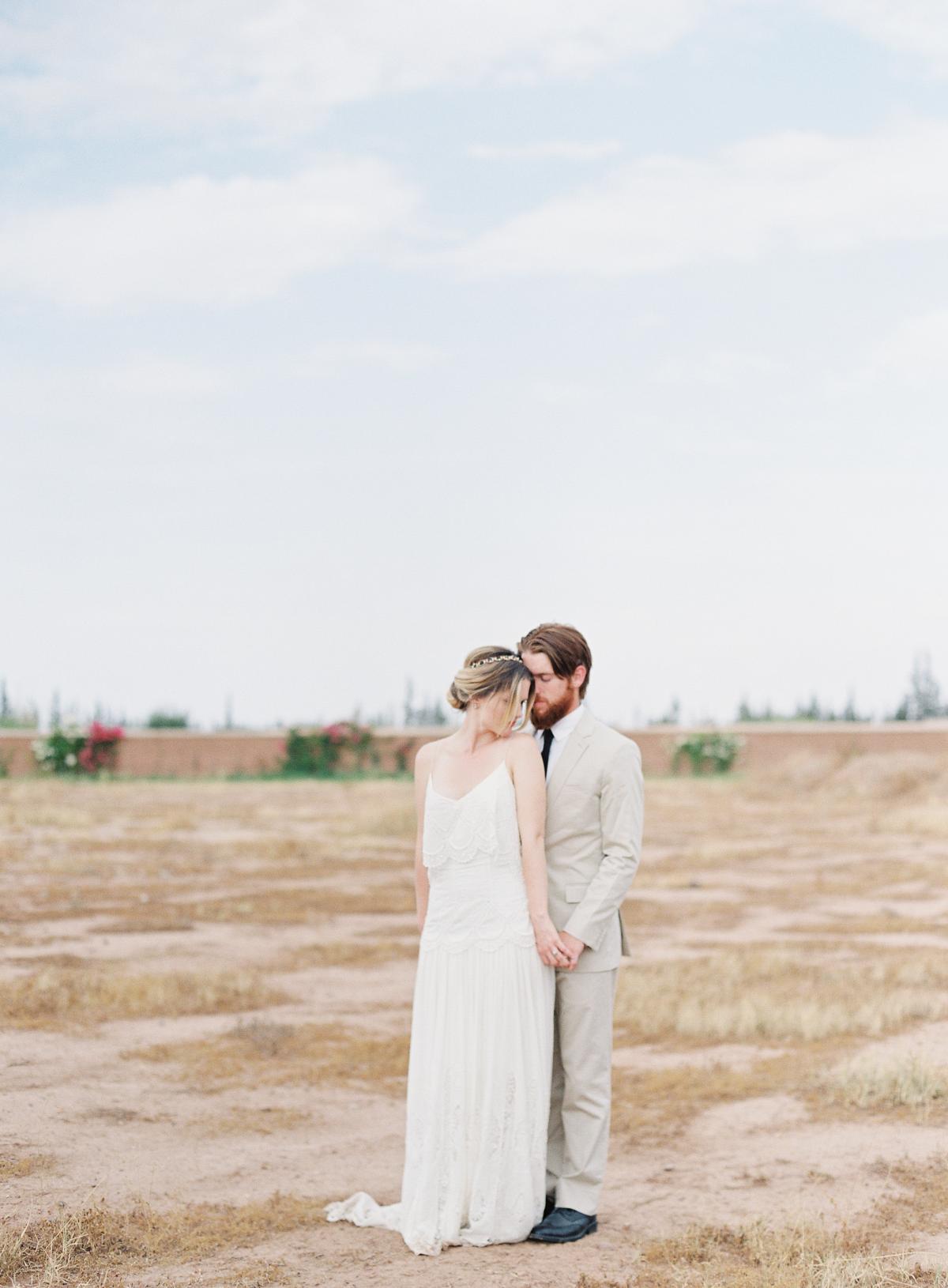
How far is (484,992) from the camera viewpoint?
15.1 ft

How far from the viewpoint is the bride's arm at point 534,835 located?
178 inches

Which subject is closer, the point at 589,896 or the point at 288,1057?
the point at 589,896

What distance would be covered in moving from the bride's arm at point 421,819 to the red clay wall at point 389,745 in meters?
30.8

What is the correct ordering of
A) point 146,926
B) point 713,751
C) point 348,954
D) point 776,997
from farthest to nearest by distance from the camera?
point 713,751
point 146,926
point 348,954
point 776,997

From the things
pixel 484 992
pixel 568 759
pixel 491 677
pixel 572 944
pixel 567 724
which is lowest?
pixel 484 992

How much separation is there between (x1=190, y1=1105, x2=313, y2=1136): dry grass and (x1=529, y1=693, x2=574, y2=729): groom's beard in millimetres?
3073

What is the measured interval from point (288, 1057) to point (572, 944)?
13.8ft

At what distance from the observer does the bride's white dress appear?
4.57m

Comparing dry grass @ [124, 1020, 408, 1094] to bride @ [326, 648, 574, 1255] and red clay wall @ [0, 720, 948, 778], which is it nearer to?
bride @ [326, 648, 574, 1255]

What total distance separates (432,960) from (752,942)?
8482 millimetres

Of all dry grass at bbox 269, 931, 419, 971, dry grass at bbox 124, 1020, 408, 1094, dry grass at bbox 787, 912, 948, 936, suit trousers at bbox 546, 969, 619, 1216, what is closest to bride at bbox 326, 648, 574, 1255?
suit trousers at bbox 546, 969, 619, 1216

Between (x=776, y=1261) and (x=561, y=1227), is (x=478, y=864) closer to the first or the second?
(x=561, y=1227)

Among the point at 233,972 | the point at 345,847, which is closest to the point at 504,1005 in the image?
the point at 233,972

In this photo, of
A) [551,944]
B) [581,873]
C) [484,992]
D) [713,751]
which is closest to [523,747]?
[581,873]
